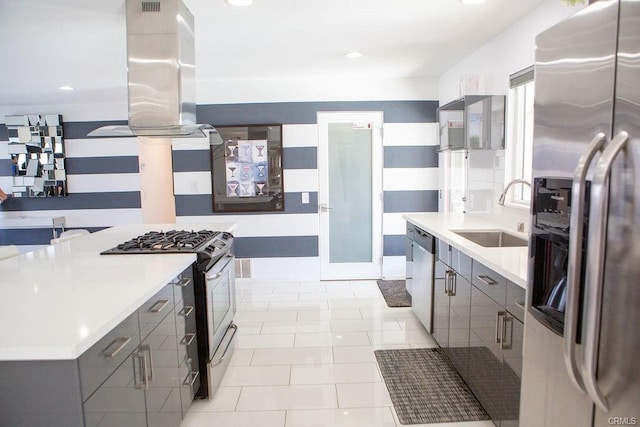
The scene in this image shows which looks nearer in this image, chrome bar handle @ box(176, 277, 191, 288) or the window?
chrome bar handle @ box(176, 277, 191, 288)

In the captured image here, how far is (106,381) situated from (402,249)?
4224mm

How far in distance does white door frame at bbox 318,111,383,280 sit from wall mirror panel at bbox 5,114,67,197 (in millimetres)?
3620

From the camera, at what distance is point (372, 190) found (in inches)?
201

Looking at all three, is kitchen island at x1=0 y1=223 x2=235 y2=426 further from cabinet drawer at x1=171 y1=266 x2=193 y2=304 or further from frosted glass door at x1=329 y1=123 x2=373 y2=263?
frosted glass door at x1=329 y1=123 x2=373 y2=263

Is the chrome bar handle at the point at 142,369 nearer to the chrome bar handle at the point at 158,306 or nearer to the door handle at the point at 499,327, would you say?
the chrome bar handle at the point at 158,306

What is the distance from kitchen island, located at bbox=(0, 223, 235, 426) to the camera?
119cm

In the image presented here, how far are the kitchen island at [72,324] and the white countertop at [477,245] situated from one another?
1.63m

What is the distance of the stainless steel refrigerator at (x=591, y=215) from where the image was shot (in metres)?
0.92

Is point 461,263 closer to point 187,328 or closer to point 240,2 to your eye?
point 187,328

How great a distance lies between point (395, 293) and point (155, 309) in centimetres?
324

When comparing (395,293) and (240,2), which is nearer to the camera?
(240,2)

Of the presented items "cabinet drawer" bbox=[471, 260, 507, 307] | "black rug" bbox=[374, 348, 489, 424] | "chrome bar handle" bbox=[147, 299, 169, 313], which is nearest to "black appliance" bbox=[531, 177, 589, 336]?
"cabinet drawer" bbox=[471, 260, 507, 307]

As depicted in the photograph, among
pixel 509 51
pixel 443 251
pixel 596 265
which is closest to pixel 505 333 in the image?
pixel 443 251

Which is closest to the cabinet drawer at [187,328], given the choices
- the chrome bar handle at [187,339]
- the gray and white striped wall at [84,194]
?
the chrome bar handle at [187,339]
